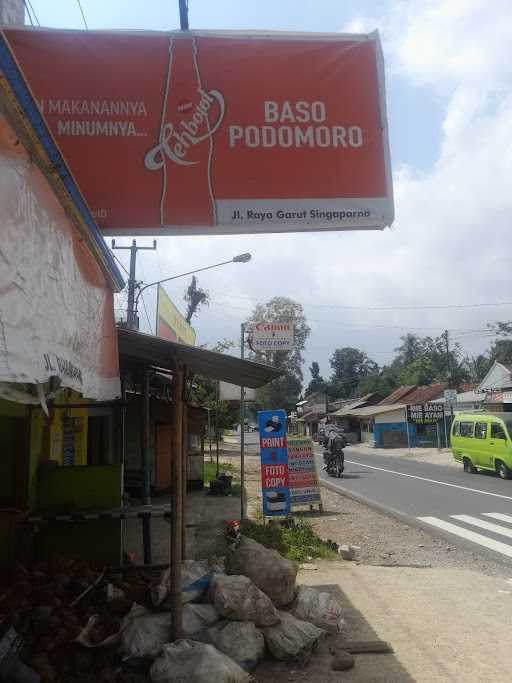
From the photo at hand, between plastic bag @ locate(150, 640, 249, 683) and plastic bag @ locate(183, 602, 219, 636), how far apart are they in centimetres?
36

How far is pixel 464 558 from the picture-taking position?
7.89m

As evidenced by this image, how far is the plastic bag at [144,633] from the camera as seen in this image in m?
3.71

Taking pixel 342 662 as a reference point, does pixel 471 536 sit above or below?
below

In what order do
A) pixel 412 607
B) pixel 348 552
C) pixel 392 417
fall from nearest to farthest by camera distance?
pixel 412 607 < pixel 348 552 < pixel 392 417

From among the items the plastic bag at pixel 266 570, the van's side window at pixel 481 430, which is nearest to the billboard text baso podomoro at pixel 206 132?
the plastic bag at pixel 266 570

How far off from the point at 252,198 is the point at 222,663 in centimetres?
323

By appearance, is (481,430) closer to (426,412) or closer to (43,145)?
(426,412)

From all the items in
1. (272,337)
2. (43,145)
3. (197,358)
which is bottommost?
(197,358)

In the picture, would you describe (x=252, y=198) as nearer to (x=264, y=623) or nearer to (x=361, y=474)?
(x=264, y=623)

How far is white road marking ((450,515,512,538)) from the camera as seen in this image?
970cm

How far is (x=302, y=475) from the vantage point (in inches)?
434

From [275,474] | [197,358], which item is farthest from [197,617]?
[275,474]

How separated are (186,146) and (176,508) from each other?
2804 mm

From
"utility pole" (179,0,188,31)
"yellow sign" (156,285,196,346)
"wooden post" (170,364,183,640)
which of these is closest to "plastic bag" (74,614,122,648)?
"wooden post" (170,364,183,640)
